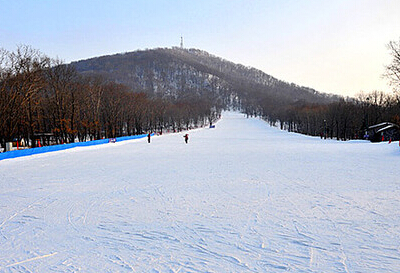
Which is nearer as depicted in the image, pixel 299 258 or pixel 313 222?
pixel 299 258

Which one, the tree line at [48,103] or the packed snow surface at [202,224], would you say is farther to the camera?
the tree line at [48,103]

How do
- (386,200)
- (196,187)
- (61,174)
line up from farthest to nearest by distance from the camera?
(61,174), (196,187), (386,200)

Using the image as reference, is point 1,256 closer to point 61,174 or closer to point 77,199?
point 77,199

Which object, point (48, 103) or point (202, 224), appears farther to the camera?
point (48, 103)

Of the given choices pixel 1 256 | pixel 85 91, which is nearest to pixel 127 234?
pixel 1 256

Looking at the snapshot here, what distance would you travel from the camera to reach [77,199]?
8578 mm

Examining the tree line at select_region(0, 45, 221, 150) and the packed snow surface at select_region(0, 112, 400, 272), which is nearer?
the packed snow surface at select_region(0, 112, 400, 272)

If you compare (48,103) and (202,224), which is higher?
(48,103)

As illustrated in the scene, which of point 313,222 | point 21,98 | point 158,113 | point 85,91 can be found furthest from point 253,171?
point 158,113

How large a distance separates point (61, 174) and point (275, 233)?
37.8ft

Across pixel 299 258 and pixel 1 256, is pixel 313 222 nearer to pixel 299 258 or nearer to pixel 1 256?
pixel 299 258

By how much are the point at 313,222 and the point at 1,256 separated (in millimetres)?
6653

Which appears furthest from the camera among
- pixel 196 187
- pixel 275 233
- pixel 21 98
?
pixel 21 98

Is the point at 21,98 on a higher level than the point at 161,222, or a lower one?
higher
